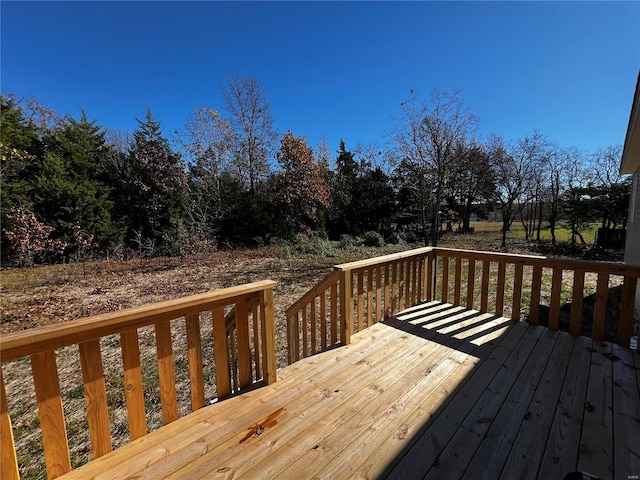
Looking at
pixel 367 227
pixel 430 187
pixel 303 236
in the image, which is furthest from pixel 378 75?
pixel 367 227

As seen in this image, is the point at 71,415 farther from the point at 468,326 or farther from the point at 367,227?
the point at 367,227

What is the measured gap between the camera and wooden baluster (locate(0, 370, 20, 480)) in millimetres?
1094

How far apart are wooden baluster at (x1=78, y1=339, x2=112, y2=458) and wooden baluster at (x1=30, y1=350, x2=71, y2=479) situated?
10cm

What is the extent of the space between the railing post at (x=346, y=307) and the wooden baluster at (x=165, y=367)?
1522mm

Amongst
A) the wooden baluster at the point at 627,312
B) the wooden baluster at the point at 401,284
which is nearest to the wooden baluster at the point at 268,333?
the wooden baluster at the point at 401,284

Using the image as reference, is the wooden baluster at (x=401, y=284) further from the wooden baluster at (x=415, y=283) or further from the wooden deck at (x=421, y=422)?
the wooden deck at (x=421, y=422)

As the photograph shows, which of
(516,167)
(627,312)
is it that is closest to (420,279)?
(627,312)

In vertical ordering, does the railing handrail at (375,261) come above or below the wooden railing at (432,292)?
above

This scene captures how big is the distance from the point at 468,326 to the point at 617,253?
10.6 metres

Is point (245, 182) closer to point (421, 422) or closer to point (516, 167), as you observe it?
point (516, 167)

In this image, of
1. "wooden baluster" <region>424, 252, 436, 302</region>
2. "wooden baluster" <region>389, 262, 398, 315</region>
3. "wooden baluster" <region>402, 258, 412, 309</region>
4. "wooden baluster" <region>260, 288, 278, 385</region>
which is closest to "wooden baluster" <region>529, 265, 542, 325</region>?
"wooden baluster" <region>424, 252, 436, 302</region>

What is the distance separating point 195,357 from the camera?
1682mm

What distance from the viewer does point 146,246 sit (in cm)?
985

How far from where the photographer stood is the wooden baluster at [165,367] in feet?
5.04
